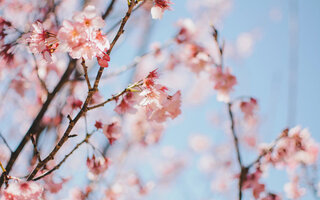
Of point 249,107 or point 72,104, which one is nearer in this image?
point 72,104

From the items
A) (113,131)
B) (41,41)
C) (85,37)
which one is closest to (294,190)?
(113,131)

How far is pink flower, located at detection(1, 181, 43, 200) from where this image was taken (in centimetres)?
118

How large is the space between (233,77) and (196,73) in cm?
43

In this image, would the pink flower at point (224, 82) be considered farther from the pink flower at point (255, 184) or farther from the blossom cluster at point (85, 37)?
the blossom cluster at point (85, 37)

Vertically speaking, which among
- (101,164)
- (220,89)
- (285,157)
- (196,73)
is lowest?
(101,164)

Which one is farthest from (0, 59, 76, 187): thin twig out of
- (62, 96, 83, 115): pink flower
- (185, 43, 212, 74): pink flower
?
(185, 43, 212, 74): pink flower

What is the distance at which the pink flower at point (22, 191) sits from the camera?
1183 millimetres

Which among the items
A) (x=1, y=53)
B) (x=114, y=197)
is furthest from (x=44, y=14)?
(x=114, y=197)

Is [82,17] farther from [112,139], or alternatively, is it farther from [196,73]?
[196,73]

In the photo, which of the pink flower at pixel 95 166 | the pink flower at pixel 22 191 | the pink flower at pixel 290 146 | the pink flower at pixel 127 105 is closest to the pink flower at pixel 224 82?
the pink flower at pixel 290 146

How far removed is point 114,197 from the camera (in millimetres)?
3377

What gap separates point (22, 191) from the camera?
1.18 meters

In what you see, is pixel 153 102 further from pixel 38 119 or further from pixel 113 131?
pixel 38 119

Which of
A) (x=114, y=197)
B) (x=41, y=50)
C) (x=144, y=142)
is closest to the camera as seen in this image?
(x=41, y=50)
